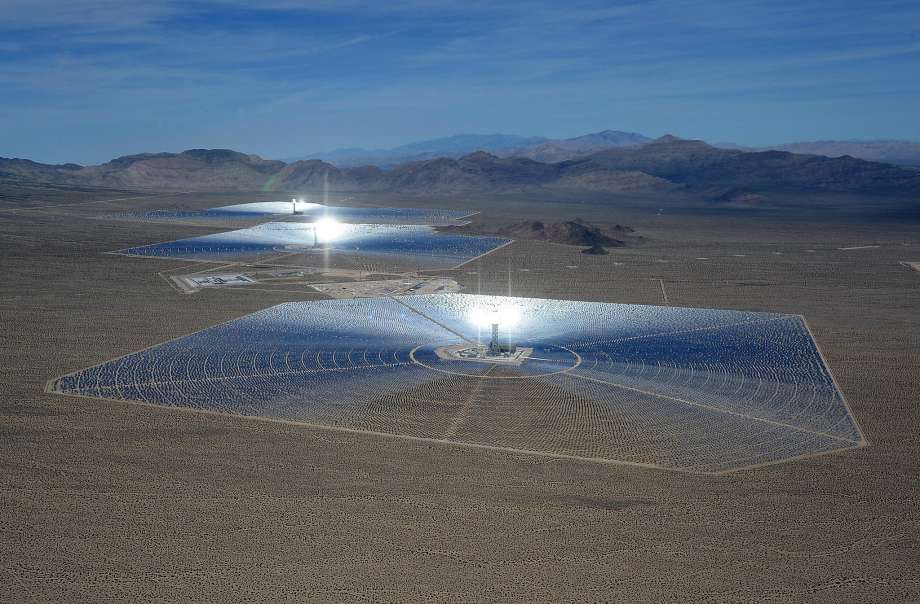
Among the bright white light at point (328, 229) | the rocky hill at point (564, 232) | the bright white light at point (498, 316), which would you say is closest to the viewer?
the bright white light at point (498, 316)

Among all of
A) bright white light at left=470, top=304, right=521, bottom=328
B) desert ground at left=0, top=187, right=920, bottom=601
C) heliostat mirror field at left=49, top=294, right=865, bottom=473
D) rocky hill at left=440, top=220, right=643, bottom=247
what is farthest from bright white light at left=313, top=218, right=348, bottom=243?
desert ground at left=0, top=187, right=920, bottom=601

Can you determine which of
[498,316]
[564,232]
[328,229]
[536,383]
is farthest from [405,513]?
[328,229]

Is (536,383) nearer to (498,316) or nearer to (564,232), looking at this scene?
(498,316)

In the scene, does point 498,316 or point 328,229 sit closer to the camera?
point 498,316

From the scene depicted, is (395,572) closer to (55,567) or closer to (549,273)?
(55,567)

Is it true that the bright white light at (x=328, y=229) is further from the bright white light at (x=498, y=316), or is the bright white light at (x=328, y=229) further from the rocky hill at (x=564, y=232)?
the bright white light at (x=498, y=316)

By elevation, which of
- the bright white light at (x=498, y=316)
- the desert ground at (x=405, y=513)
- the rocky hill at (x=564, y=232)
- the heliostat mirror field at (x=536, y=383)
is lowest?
the desert ground at (x=405, y=513)

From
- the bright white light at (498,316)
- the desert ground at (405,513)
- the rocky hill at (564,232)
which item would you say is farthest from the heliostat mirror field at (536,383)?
the rocky hill at (564,232)

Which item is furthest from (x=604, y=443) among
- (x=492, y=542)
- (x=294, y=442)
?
(x=294, y=442)

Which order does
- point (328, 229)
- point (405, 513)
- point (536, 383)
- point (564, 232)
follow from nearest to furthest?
point (405, 513) < point (536, 383) < point (564, 232) < point (328, 229)
